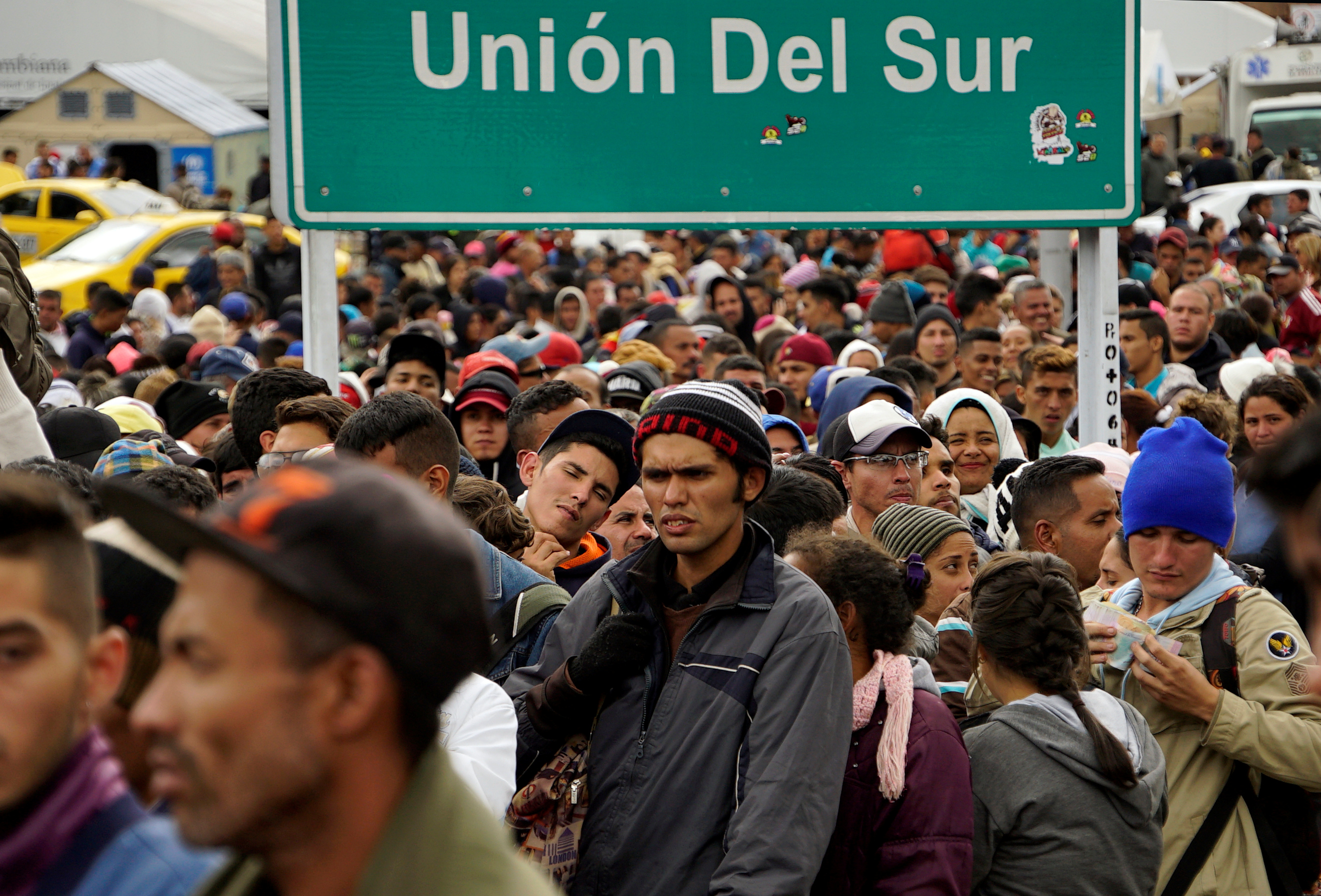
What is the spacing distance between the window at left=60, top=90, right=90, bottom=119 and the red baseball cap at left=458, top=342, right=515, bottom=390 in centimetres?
2374

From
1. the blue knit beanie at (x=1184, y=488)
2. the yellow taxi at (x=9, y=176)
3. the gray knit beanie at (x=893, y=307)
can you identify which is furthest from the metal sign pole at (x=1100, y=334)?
the yellow taxi at (x=9, y=176)

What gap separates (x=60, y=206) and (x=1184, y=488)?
73.5ft

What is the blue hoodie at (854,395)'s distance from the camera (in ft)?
21.7

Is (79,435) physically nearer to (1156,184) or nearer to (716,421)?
(716,421)

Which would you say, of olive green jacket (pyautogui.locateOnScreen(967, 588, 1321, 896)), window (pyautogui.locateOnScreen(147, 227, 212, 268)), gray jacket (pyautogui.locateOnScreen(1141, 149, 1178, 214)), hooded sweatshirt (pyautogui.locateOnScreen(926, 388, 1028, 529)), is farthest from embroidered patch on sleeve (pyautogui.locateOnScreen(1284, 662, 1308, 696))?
window (pyautogui.locateOnScreen(147, 227, 212, 268))

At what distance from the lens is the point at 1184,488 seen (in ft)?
13.3

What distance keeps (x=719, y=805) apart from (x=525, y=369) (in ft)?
19.2

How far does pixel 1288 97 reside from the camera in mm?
26234

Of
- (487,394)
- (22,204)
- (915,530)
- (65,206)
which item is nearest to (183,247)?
(65,206)

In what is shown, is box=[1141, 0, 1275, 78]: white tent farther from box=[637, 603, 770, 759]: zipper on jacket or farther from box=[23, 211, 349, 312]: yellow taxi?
box=[637, 603, 770, 759]: zipper on jacket

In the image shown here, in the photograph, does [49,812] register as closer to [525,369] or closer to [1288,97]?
[525,369]

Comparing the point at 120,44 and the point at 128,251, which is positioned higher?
the point at 120,44

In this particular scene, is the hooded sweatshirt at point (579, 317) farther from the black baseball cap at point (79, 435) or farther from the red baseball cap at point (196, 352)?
the black baseball cap at point (79, 435)

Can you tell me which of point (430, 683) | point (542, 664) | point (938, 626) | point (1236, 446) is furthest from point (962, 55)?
point (430, 683)
